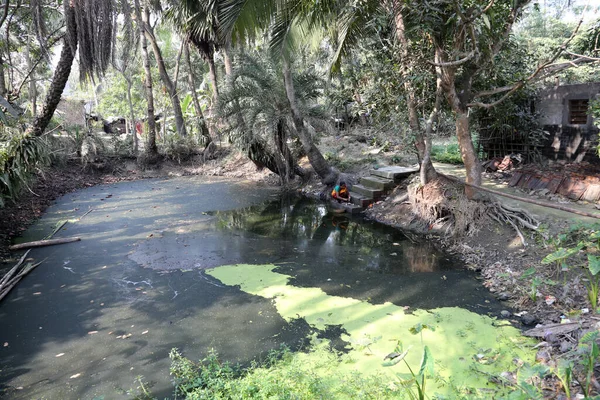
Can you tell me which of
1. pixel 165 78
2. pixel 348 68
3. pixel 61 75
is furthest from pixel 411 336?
pixel 165 78

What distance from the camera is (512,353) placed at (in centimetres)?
344

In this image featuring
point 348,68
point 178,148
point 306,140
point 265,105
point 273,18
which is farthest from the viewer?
point 178,148

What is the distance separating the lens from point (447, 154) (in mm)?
11328

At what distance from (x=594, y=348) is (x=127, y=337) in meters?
3.87

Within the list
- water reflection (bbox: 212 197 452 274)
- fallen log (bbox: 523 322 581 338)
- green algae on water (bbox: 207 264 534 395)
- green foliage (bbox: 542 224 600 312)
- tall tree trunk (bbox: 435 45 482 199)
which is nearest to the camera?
green algae on water (bbox: 207 264 534 395)

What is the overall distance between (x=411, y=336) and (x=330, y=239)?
3513 mm

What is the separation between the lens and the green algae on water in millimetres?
3180

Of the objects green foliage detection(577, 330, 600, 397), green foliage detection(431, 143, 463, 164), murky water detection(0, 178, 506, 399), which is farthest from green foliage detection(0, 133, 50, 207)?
green foliage detection(431, 143, 463, 164)

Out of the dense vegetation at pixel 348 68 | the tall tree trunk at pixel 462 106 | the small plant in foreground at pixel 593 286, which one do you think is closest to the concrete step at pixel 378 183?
the dense vegetation at pixel 348 68

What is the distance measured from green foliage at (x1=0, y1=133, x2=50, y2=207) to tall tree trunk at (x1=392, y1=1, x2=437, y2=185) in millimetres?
6885

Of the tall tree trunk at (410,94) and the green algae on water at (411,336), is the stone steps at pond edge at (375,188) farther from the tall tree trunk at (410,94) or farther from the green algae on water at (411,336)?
the green algae on water at (411,336)

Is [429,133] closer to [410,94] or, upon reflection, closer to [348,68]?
[410,94]

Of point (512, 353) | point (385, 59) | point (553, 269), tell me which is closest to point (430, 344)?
point (512, 353)

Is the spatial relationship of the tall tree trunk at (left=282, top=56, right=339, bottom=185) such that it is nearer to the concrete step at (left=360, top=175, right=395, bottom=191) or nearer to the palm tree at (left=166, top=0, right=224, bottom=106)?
the concrete step at (left=360, top=175, right=395, bottom=191)
